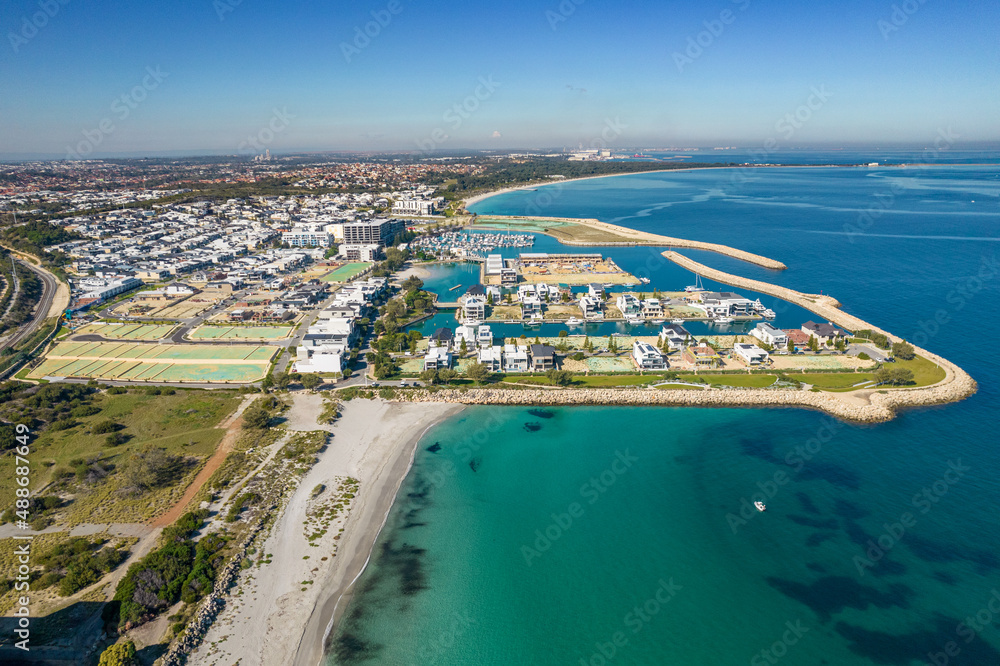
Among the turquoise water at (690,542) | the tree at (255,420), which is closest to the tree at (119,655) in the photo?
the turquoise water at (690,542)

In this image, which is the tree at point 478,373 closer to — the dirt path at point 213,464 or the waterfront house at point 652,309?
the dirt path at point 213,464

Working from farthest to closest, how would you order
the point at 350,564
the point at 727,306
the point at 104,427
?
the point at 727,306
the point at 104,427
the point at 350,564

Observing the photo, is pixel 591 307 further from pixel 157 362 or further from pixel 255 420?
pixel 157 362

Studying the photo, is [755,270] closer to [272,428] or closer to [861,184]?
[272,428]

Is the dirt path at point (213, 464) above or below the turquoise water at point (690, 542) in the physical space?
above

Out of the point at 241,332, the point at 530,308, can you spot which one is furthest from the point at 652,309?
the point at 241,332
